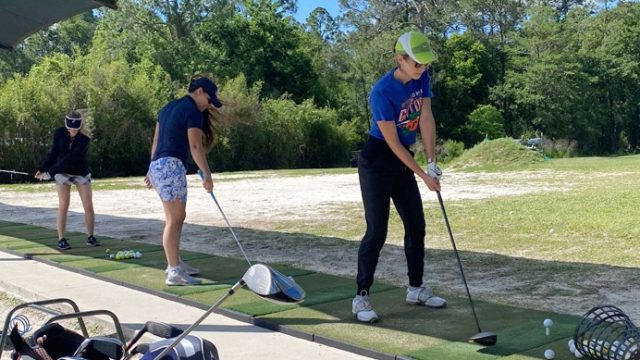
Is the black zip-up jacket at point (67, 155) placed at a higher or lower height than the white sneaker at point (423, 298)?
higher

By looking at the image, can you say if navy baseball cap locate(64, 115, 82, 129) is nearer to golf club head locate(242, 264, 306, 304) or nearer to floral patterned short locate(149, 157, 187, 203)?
floral patterned short locate(149, 157, 187, 203)

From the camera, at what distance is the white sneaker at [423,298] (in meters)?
5.60

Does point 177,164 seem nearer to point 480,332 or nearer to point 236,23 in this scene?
point 480,332

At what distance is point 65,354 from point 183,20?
183 ft

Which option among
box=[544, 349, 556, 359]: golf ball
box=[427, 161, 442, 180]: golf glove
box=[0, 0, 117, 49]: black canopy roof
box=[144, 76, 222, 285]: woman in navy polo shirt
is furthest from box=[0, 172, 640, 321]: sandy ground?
box=[0, 0, 117, 49]: black canopy roof

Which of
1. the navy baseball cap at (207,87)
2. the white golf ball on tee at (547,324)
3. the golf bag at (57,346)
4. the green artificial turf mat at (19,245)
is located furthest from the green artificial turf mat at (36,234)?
the white golf ball on tee at (547,324)

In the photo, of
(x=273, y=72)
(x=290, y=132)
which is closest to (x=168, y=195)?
(x=290, y=132)

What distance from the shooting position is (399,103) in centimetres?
515

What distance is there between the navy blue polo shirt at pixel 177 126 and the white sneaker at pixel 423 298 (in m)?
2.46

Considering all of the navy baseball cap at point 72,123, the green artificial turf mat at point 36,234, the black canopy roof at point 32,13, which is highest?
the black canopy roof at point 32,13

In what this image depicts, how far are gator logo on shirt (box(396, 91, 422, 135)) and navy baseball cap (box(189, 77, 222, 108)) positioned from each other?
2.19 metres

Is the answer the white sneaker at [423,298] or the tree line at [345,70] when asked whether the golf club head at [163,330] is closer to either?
the white sneaker at [423,298]

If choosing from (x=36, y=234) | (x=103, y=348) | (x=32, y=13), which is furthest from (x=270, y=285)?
(x=36, y=234)

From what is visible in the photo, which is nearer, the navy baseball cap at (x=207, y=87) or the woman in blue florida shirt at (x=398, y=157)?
the woman in blue florida shirt at (x=398, y=157)
